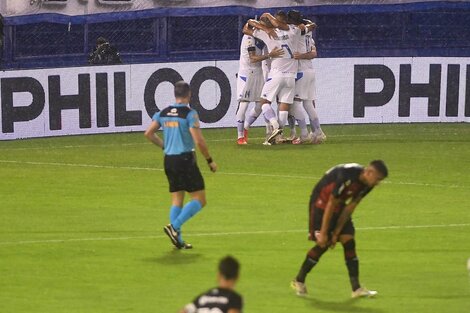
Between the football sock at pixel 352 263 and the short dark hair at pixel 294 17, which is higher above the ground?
the short dark hair at pixel 294 17

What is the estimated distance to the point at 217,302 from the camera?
8.29m

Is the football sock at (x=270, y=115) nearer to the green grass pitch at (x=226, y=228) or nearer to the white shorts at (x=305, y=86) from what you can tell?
the green grass pitch at (x=226, y=228)

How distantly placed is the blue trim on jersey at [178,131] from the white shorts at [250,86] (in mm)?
10872

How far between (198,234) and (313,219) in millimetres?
4034

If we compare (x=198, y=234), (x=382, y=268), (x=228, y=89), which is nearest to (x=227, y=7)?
(x=228, y=89)

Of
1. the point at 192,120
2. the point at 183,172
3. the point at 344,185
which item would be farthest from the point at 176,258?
the point at 344,185

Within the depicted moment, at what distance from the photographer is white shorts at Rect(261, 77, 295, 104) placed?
24891 mm

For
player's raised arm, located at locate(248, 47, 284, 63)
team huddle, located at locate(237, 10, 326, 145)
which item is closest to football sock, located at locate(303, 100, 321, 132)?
team huddle, located at locate(237, 10, 326, 145)

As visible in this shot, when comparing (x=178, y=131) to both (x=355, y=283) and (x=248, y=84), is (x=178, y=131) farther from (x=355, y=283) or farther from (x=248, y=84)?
(x=248, y=84)

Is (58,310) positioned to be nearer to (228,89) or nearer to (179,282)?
(179,282)

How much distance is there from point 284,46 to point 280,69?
448 millimetres

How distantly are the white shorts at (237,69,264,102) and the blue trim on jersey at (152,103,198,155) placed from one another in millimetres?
10872

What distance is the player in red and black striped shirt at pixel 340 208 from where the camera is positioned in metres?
12.0

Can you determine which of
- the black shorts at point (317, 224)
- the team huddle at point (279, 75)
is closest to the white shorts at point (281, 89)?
the team huddle at point (279, 75)
